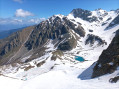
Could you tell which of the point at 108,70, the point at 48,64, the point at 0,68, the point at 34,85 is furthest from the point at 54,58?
the point at 108,70

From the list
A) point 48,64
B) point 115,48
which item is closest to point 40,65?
point 48,64

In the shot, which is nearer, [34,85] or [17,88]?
[17,88]

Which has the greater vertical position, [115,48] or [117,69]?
[115,48]

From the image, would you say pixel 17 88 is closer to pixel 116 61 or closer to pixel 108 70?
pixel 108 70

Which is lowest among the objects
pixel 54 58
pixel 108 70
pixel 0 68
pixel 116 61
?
pixel 0 68

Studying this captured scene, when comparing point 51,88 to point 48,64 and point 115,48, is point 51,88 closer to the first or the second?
point 115,48

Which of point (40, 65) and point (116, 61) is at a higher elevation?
point (116, 61)

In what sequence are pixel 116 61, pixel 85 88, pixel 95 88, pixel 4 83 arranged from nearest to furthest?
pixel 95 88
pixel 85 88
pixel 116 61
pixel 4 83

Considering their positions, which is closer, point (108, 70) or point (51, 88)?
point (108, 70)

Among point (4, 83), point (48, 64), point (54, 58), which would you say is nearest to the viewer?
point (4, 83)
